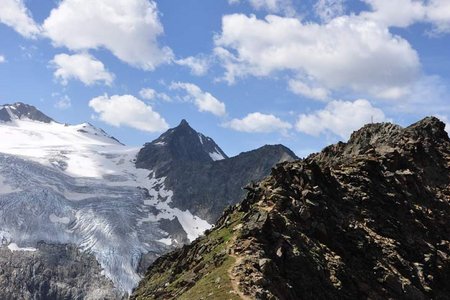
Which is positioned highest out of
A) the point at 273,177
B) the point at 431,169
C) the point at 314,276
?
the point at 431,169

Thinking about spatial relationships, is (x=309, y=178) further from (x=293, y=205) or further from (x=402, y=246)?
(x=402, y=246)

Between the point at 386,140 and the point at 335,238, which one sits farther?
the point at 386,140

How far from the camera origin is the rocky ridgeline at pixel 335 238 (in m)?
55.2

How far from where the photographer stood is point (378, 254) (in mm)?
66875

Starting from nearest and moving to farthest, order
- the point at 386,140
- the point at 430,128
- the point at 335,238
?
the point at 335,238
the point at 386,140
the point at 430,128

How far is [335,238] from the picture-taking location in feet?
217

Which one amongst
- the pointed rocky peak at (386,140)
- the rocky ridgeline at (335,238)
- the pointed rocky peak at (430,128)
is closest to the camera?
the rocky ridgeline at (335,238)

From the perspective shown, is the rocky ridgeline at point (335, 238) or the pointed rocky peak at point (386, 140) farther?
the pointed rocky peak at point (386, 140)

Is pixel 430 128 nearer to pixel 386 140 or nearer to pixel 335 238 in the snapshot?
pixel 386 140

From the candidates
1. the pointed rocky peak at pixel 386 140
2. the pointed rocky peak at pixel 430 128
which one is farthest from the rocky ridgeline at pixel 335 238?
the pointed rocky peak at pixel 430 128

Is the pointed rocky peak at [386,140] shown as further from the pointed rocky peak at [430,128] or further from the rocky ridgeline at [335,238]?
the rocky ridgeline at [335,238]

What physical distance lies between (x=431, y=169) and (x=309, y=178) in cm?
2770

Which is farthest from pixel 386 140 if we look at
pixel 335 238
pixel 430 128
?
pixel 335 238

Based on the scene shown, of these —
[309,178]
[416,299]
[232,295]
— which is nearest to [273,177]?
[309,178]
